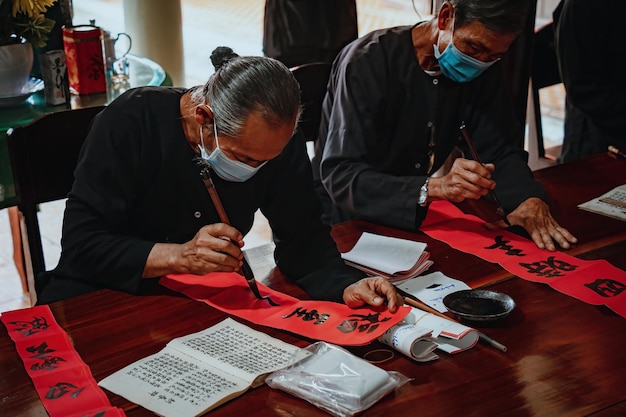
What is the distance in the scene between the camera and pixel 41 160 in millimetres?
2264

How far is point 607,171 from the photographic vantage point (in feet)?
9.16

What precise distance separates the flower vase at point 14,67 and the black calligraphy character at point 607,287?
86.3 inches

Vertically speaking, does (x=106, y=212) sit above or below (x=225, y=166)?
below

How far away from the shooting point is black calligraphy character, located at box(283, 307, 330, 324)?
1819mm

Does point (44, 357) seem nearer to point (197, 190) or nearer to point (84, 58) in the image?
point (197, 190)

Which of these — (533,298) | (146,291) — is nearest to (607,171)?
(533,298)

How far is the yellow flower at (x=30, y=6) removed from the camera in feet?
9.60

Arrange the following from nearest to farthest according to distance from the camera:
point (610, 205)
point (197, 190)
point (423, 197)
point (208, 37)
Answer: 1. point (197, 190)
2. point (423, 197)
3. point (610, 205)
4. point (208, 37)

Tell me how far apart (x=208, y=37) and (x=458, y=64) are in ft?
20.3

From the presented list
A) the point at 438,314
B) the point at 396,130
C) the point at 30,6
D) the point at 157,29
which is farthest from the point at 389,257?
the point at 157,29

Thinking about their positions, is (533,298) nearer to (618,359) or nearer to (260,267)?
(618,359)

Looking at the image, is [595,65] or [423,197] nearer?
[423,197]

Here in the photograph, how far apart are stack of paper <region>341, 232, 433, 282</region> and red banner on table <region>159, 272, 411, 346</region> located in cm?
21

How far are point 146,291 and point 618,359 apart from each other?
1.03 metres
